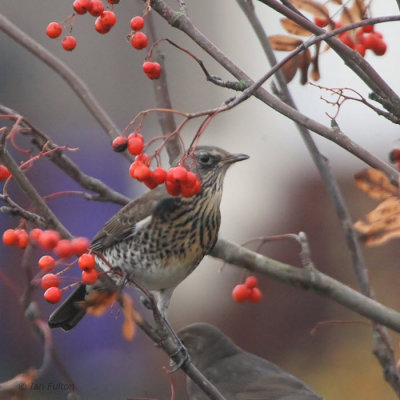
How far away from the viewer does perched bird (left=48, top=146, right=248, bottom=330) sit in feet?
8.05

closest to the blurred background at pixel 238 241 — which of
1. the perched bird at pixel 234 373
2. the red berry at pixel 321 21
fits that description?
the perched bird at pixel 234 373

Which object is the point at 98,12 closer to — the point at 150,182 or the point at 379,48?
the point at 150,182

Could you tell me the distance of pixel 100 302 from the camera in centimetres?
149

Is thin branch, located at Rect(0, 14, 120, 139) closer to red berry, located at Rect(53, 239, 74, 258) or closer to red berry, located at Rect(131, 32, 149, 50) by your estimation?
red berry, located at Rect(131, 32, 149, 50)

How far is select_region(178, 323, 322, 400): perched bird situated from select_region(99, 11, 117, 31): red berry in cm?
150

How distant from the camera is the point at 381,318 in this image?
1.75 metres

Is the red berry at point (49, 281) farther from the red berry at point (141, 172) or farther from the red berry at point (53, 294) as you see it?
the red berry at point (141, 172)

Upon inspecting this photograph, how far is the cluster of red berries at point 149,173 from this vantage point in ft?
4.80

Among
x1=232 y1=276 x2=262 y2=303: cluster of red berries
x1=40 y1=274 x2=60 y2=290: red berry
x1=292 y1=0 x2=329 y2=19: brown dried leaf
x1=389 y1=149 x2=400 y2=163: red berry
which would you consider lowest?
x1=232 y1=276 x2=262 y2=303: cluster of red berries

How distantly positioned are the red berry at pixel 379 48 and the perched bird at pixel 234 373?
3.96ft

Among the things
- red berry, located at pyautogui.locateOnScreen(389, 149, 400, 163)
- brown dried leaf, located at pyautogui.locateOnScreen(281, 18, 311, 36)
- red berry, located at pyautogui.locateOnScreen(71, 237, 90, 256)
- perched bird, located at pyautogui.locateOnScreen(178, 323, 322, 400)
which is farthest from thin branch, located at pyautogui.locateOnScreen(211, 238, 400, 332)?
perched bird, located at pyautogui.locateOnScreen(178, 323, 322, 400)

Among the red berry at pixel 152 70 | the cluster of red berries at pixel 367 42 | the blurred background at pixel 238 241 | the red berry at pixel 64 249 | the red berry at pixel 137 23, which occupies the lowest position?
the blurred background at pixel 238 241

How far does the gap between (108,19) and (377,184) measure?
54cm

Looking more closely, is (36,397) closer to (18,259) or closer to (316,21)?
(18,259)
